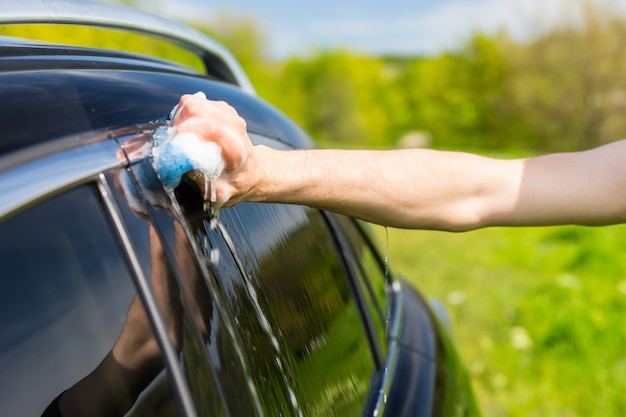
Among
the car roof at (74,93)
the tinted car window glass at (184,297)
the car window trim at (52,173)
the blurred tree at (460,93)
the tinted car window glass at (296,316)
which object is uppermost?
the car roof at (74,93)

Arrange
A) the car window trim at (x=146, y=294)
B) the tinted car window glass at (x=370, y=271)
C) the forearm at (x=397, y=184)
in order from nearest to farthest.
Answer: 1. the car window trim at (x=146, y=294)
2. the forearm at (x=397, y=184)
3. the tinted car window glass at (x=370, y=271)

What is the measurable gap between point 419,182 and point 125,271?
780 millimetres

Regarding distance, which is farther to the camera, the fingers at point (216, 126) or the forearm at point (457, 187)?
the forearm at point (457, 187)

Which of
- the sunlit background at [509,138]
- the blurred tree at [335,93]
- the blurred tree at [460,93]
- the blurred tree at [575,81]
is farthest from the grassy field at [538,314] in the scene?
the blurred tree at [460,93]

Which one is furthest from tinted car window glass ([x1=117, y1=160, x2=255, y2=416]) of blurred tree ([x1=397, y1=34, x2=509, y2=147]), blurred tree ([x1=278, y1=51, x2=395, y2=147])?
blurred tree ([x1=397, y1=34, x2=509, y2=147])

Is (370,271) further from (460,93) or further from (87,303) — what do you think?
(460,93)

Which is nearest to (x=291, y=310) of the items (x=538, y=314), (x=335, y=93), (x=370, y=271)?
(x=370, y=271)

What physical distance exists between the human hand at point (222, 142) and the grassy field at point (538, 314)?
3.11 m

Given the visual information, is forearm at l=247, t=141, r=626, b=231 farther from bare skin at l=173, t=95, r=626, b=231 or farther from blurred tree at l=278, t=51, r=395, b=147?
blurred tree at l=278, t=51, r=395, b=147

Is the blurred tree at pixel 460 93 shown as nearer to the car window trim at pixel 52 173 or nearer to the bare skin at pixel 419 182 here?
the bare skin at pixel 419 182

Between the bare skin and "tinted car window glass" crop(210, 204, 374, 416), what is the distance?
13cm

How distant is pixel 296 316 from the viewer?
1479mm

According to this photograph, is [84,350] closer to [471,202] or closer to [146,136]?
[146,136]

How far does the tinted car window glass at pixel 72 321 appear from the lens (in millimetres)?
940
